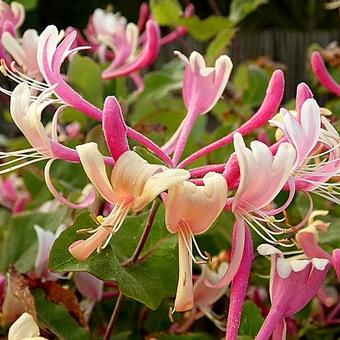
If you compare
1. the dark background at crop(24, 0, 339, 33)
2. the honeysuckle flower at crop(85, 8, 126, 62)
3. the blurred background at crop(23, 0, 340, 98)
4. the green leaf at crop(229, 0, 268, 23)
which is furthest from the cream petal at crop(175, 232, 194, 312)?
the dark background at crop(24, 0, 339, 33)

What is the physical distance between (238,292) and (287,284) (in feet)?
0.09

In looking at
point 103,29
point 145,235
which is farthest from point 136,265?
point 103,29

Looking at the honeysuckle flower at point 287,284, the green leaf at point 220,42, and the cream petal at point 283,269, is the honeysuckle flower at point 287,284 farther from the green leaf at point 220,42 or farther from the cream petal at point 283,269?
the green leaf at point 220,42

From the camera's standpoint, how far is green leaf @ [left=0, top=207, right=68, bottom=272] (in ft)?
2.19

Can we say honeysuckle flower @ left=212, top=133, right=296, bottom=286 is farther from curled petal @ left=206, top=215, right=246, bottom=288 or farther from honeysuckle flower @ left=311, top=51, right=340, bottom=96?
honeysuckle flower @ left=311, top=51, right=340, bottom=96

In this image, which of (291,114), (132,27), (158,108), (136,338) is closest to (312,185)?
(291,114)

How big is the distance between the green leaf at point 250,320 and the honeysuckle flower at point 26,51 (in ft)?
0.81

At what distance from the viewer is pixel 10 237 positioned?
2.26 feet

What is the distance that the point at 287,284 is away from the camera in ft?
1.43

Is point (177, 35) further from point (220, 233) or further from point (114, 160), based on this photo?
point (114, 160)

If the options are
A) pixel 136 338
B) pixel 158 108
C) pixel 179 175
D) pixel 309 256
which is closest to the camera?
pixel 179 175

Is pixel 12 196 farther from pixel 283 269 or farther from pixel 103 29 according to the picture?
pixel 283 269

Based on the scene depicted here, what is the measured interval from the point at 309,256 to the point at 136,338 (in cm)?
21

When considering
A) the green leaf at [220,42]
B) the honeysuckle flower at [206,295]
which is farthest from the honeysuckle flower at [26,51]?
the green leaf at [220,42]
